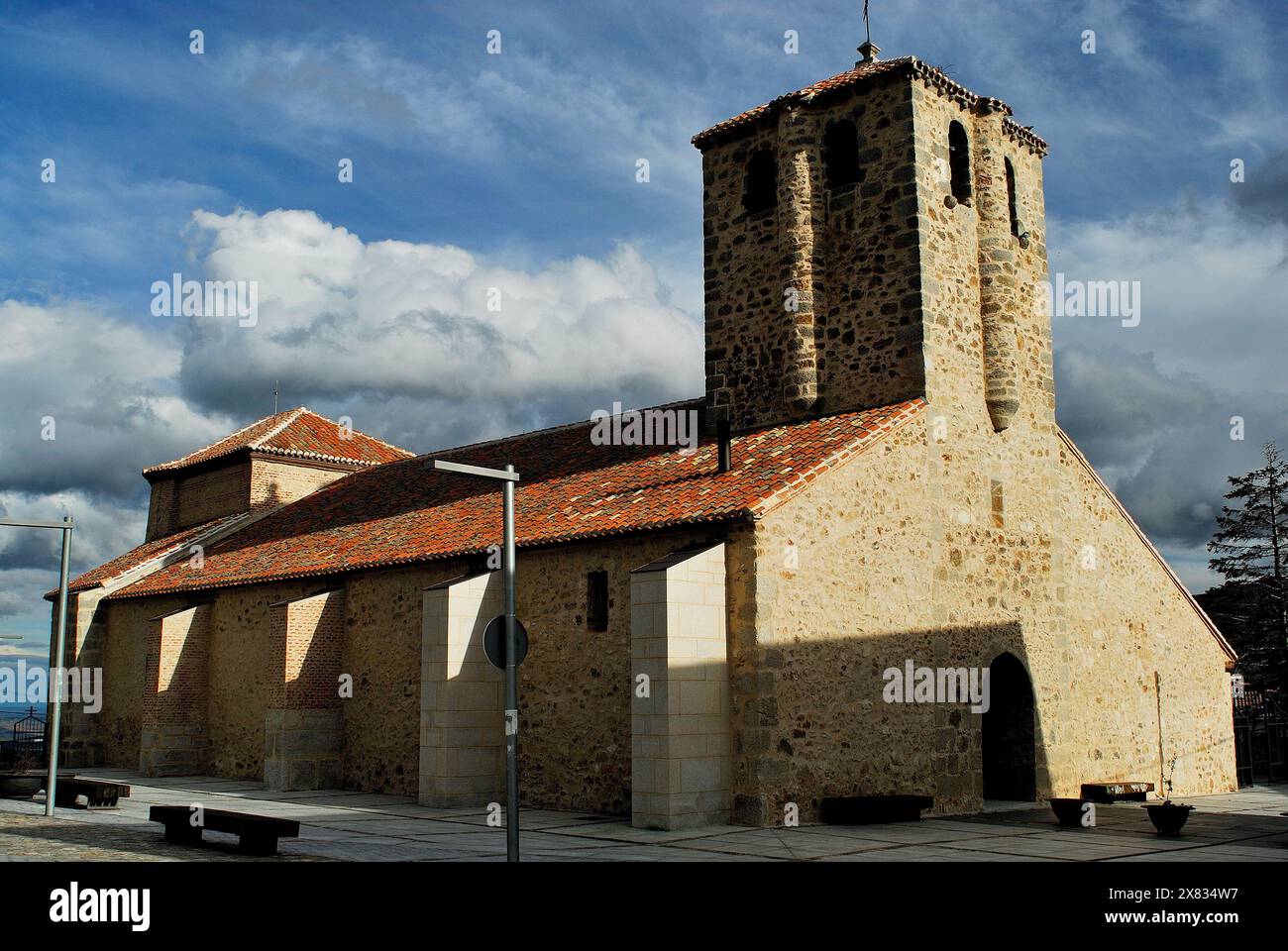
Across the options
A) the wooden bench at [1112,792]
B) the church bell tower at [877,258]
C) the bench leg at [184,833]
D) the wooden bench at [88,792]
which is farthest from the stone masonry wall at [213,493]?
the wooden bench at [1112,792]

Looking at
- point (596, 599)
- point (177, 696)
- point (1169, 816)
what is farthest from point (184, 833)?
point (177, 696)

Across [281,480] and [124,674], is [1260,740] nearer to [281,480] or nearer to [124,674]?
[281,480]

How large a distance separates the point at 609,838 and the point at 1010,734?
9295 mm

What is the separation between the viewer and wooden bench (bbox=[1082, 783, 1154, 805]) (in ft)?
67.9

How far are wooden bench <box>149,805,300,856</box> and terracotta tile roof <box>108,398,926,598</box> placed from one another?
705 cm

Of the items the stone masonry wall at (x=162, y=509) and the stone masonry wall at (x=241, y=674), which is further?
the stone masonry wall at (x=162, y=509)

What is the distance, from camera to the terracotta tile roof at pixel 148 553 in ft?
105

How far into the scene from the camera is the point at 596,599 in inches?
737

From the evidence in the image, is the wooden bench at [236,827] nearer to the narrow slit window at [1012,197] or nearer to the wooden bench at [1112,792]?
the wooden bench at [1112,792]

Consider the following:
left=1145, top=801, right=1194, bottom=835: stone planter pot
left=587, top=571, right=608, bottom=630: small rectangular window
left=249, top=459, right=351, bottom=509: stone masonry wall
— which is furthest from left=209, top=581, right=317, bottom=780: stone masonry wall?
left=1145, top=801, right=1194, bottom=835: stone planter pot

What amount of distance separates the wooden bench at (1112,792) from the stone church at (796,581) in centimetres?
48

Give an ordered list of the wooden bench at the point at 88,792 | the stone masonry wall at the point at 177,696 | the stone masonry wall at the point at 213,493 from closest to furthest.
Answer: the wooden bench at the point at 88,792, the stone masonry wall at the point at 177,696, the stone masonry wall at the point at 213,493

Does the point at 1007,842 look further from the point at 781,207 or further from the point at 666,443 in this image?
the point at 781,207

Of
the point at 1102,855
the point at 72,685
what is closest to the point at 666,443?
the point at 1102,855
